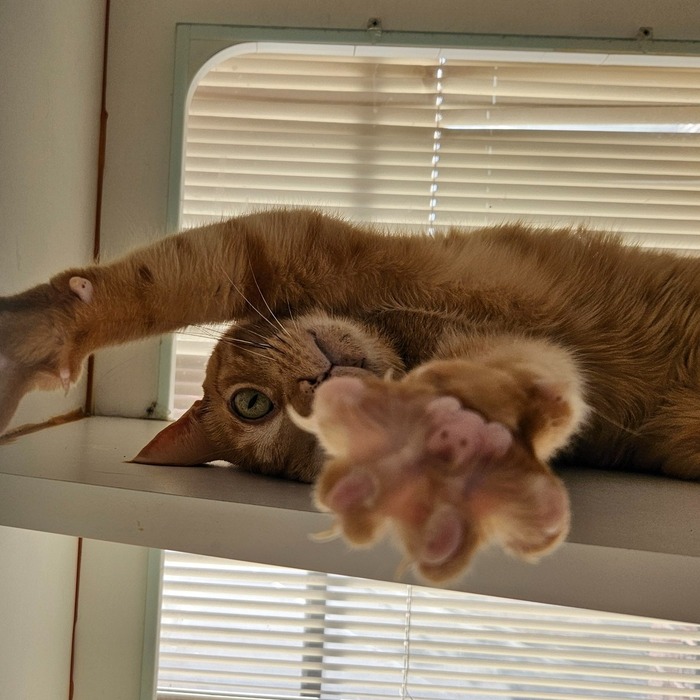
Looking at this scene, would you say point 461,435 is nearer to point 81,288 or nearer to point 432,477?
point 432,477

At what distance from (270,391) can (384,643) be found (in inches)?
39.9

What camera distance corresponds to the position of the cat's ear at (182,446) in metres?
0.99

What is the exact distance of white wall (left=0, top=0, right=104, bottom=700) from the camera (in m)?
1.12

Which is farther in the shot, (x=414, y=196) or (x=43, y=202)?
(x=414, y=196)

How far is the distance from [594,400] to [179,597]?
3.89ft

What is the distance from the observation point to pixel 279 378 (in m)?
0.99

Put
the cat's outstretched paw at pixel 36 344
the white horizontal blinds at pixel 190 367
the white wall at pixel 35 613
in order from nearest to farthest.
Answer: the cat's outstretched paw at pixel 36 344, the white wall at pixel 35 613, the white horizontal blinds at pixel 190 367

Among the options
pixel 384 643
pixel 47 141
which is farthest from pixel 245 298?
pixel 384 643

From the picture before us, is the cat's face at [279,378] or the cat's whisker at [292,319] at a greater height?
the cat's whisker at [292,319]

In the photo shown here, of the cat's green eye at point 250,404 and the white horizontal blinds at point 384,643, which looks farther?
the white horizontal blinds at point 384,643

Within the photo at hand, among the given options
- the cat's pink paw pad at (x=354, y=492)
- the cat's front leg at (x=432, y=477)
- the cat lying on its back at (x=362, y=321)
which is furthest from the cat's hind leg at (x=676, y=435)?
the cat's pink paw pad at (x=354, y=492)

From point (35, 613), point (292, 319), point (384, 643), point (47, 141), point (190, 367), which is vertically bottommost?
point (384, 643)

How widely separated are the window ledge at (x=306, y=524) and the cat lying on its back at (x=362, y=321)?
0.24ft

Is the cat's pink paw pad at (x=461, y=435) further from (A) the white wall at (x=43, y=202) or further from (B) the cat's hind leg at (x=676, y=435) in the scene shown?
(A) the white wall at (x=43, y=202)
